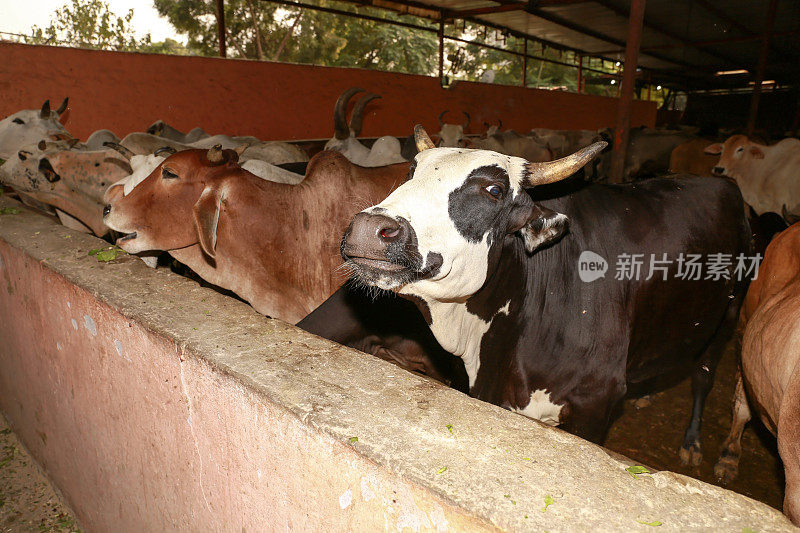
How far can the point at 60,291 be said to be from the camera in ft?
8.15

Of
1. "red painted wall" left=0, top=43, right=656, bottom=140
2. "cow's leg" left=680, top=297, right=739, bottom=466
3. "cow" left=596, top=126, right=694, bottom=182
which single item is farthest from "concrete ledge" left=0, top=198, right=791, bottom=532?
"cow" left=596, top=126, right=694, bottom=182

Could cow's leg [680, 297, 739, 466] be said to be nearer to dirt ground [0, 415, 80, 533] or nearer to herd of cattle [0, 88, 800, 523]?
herd of cattle [0, 88, 800, 523]

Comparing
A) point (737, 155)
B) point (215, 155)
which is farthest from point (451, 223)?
point (737, 155)

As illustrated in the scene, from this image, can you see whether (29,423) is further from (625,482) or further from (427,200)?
(625,482)

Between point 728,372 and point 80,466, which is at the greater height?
point 80,466

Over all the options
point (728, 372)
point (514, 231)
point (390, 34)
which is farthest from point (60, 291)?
point (390, 34)

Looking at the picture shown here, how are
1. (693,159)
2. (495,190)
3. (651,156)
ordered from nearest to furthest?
(495,190) → (693,159) → (651,156)

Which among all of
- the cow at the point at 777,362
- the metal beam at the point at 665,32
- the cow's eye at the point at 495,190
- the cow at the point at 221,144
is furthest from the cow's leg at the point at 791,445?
the metal beam at the point at 665,32

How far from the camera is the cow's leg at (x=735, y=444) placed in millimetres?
3389

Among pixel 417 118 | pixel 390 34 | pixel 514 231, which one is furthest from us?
pixel 390 34

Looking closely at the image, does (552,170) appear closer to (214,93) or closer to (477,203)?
(477,203)

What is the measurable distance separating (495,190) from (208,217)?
5.95ft

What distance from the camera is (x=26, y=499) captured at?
10.6 ft

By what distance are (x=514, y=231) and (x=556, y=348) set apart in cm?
63
